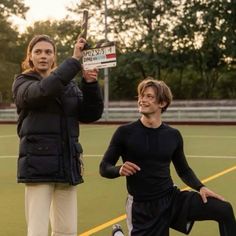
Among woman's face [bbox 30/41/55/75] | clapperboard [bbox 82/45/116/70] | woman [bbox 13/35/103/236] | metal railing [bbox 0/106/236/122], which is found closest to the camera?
clapperboard [bbox 82/45/116/70]

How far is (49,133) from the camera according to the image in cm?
410

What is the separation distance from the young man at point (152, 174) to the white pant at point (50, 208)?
0.33 m

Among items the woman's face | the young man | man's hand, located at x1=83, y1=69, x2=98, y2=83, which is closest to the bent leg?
the young man

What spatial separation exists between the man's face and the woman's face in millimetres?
712

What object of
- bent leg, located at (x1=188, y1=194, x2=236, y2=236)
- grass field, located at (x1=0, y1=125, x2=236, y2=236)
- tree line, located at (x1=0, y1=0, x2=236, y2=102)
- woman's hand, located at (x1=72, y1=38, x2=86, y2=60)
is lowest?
grass field, located at (x1=0, y1=125, x2=236, y2=236)

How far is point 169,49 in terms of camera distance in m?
43.3

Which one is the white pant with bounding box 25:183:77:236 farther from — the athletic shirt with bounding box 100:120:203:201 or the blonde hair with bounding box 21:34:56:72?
→ the blonde hair with bounding box 21:34:56:72

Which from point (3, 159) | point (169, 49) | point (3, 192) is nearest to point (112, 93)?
point (169, 49)

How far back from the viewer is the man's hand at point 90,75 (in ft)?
13.6

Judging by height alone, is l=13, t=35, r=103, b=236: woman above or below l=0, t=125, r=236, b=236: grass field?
above

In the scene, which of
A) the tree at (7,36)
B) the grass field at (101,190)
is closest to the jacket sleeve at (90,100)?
the grass field at (101,190)

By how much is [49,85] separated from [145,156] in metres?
0.87

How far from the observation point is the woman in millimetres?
4047

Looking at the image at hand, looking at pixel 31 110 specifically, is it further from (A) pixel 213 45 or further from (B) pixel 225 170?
(A) pixel 213 45
